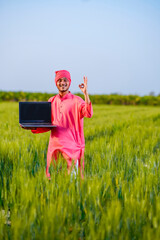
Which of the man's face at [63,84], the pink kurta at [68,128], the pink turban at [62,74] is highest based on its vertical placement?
the pink turban at [62,74]

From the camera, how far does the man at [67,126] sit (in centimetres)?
236

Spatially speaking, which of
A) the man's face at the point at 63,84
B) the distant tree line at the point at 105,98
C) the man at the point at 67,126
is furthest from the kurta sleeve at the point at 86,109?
the distant tree line at the point at 105,98

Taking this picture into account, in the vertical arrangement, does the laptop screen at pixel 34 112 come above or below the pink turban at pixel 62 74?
below

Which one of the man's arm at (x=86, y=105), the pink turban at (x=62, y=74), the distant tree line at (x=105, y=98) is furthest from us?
the distant tree line at (x=105, y=98)

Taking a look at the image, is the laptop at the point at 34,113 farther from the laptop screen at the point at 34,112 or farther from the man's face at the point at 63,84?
the man's face at the point at 63,84

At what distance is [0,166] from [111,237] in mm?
1466

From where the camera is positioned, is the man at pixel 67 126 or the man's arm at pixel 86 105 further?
the man at pixel 67 126

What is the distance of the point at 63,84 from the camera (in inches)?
92.9

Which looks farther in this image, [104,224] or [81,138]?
[81,138]

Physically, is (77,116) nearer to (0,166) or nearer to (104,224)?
(0,166)

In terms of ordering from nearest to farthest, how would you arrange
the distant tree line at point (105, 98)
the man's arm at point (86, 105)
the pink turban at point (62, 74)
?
1. the man's arm at point (86, 105)
2. the pink turban at point (62, 74)
3. the distant tree line at point (105, 98)

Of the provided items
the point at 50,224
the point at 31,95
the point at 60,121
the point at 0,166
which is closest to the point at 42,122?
the point at 60,121

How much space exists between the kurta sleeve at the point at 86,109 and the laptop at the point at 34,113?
0.27m

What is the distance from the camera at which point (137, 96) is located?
2773cm
